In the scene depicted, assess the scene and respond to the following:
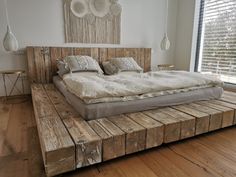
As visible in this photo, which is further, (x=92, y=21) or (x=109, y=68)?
(x=92, y=21)

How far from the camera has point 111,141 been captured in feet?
4.31

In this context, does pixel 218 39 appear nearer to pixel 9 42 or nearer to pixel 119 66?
pixel 119 66

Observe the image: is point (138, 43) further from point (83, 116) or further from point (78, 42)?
point (83, 116)

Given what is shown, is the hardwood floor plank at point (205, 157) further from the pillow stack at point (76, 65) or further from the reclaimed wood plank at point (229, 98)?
the pillow stack at point (76, 65)

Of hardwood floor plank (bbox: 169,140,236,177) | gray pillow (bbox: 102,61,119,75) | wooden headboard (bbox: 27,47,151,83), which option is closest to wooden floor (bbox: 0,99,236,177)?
hardwood floor plank (bbox: 169,140,236,177)

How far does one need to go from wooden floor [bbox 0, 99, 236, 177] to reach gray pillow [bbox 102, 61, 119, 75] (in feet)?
5.28

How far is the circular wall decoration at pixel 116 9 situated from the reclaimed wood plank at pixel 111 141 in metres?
2.70

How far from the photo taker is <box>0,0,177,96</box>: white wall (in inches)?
115

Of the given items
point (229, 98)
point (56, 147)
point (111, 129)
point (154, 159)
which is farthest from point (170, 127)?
point (229, 98)

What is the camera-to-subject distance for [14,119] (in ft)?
7.42

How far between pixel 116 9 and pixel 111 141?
288cm

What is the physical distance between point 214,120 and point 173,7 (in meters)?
3.15

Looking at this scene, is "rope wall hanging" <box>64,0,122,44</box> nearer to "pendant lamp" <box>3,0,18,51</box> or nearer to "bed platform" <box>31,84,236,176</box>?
"pendant lamp" <box>3,0,18,51</box>

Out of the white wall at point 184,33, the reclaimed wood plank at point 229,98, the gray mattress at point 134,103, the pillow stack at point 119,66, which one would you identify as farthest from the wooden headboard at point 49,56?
the reclaimed wood plank at point 229,98
